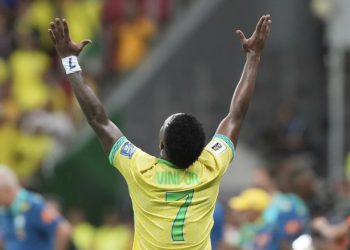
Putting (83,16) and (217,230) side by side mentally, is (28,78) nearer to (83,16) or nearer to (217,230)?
(83,16)

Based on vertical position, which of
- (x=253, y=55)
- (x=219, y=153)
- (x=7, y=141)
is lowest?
(x=7, y=141)

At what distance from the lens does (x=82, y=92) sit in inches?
320

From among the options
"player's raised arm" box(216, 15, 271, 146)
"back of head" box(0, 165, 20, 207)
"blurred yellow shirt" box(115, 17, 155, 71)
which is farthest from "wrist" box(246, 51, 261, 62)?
"blurred yellow shirt" box(115, 17, 155, 71)

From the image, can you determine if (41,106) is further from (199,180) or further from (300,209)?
(199,180)

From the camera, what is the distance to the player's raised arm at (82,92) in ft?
26.5

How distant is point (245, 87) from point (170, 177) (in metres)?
0.85

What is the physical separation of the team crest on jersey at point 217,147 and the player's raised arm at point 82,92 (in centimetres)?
57

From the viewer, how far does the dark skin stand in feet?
26.6

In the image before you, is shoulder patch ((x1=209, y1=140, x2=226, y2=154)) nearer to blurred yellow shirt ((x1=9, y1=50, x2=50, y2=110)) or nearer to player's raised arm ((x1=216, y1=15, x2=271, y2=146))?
player's raised arm ((x1=216, y1=15, x2=271, y2=146))

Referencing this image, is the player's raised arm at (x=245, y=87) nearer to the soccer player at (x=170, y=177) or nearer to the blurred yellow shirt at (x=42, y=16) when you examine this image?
the soccer player at (x=170, y=177)

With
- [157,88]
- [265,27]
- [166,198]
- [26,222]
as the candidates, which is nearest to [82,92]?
[166,198]

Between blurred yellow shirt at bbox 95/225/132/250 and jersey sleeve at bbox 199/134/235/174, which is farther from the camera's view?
blurred yellow shirt at bbox 95/225/132/250

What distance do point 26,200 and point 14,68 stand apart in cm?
876

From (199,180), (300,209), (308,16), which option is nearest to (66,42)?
(199,180)
